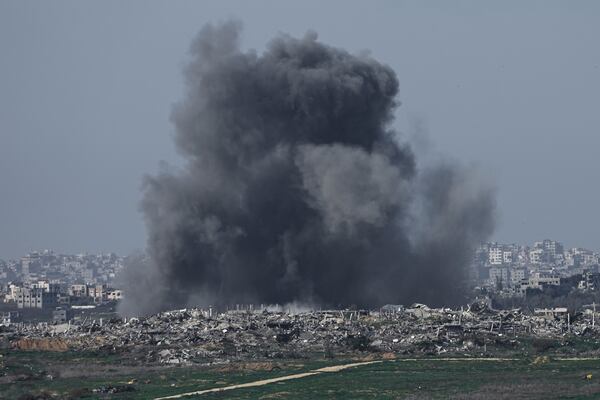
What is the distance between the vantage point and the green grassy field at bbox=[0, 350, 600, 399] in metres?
43.3

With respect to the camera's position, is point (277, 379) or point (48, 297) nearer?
point (277, 379)

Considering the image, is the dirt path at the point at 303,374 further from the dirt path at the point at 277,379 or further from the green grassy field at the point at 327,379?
the green grassy field at the point at 327,379

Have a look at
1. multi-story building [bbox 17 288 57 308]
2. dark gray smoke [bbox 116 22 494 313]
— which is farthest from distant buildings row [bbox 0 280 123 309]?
dark gray smoke [bbox 116 22 494 313]

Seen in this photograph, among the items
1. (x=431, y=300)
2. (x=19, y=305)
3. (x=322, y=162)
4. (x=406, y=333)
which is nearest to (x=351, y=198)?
(x=322, y=162)

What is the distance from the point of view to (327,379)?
47.9m

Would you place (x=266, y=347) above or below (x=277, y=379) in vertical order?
above

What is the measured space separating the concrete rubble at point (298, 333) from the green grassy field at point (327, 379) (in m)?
4.11

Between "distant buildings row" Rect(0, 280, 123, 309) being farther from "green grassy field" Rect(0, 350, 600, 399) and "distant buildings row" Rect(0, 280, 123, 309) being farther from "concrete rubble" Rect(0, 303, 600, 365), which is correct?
"green grassy field" Rect(0, 350, 600, 399)

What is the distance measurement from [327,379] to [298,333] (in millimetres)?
19963

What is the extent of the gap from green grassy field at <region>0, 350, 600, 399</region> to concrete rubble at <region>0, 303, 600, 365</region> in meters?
4.11

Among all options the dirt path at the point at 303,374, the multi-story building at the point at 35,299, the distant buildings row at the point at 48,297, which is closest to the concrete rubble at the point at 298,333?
the dirt path at the point at 303,374

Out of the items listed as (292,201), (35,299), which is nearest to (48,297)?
(35,299)

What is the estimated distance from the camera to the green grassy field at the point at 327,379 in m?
43.3

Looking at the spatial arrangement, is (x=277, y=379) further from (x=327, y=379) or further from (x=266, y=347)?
(x=266, y=347)
